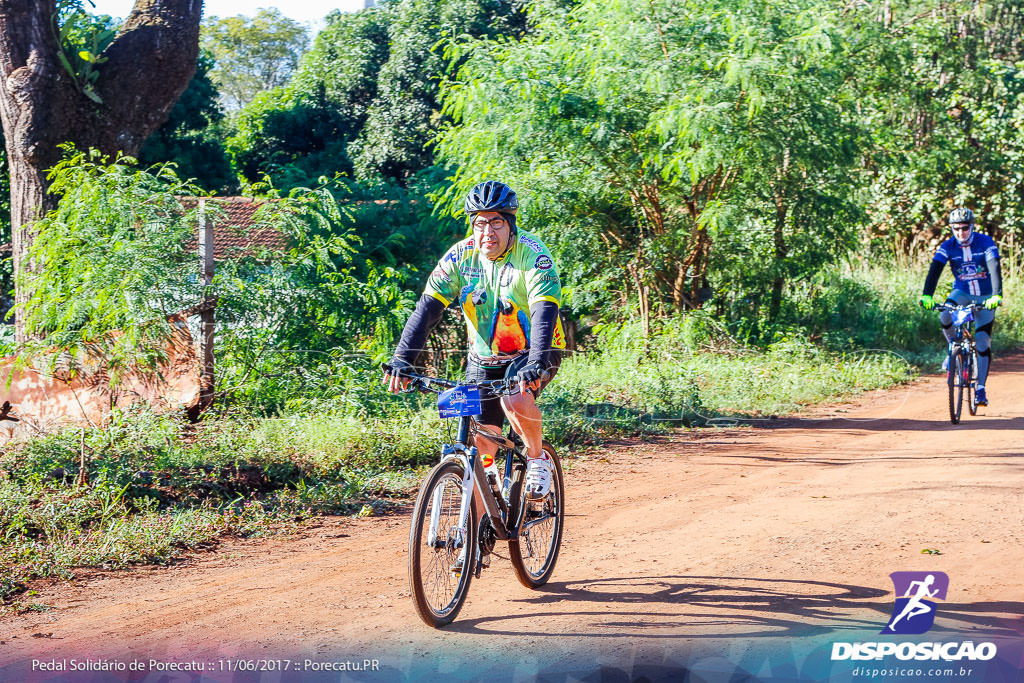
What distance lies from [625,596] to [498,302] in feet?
5.43

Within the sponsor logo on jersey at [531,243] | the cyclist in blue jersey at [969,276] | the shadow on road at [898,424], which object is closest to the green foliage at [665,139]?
the cyclist in blue jersey at [969,276]

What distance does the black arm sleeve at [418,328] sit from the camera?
185 inches

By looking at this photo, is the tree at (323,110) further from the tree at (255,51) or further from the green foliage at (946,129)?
the tree at (255,51)

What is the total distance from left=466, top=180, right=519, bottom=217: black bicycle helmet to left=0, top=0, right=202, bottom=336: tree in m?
6.50

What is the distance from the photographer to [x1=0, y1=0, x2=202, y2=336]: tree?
9938 millimetres

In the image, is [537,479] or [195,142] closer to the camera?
[537,479]

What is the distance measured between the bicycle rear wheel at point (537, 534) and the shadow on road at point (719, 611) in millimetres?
107

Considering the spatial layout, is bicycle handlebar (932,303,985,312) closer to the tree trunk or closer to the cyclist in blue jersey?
the cyclist in blue jersey

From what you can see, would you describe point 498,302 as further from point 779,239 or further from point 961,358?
point 779,239

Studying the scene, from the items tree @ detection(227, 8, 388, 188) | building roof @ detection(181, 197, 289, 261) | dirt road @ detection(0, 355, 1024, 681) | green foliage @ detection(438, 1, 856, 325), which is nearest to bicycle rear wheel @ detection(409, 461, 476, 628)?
dirt road @ detection(0, 355, 1024, 681)

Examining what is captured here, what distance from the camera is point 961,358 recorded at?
33.2ft

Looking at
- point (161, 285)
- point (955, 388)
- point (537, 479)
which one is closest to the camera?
point (537, 479)

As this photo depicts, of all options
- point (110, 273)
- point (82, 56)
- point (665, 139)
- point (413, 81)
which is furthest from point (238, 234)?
point (413, 81)

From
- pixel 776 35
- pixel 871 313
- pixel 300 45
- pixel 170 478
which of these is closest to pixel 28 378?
pixel 170 478
